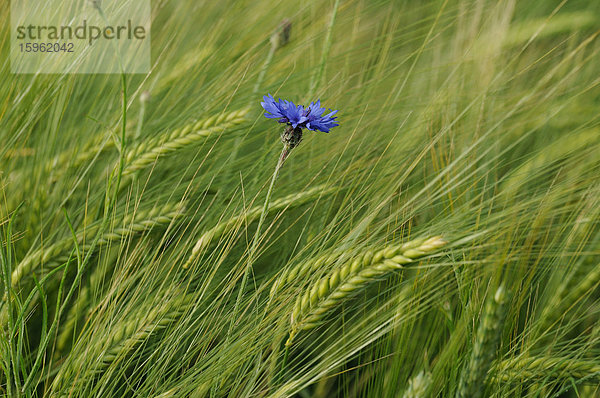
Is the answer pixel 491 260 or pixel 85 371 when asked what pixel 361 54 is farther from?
pixel 85 371

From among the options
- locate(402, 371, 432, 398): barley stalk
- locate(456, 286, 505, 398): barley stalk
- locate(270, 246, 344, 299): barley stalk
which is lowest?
locate(402, 371, 432, 398): barley stalk

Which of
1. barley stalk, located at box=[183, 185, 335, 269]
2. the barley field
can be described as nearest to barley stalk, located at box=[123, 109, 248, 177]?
the barley field

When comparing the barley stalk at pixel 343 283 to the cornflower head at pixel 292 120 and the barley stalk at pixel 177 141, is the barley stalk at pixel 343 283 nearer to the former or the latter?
the cornflower head at pixel 292 120

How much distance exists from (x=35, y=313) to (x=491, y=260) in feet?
2.25

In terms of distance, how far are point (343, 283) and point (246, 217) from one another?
18 centimetres

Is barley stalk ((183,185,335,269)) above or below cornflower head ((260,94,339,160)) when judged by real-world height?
below

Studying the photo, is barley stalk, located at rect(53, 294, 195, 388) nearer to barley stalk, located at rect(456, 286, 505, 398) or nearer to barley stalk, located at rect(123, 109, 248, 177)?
barley stalk, located at rect(123, 109, 248, 177)

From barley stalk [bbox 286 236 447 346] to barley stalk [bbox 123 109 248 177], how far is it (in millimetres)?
286

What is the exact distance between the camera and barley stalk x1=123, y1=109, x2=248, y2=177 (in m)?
0.80

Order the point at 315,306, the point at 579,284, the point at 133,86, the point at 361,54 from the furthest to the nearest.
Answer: the point at 361,54
the point at 133,86
the point at 579,284
the point at 315,306

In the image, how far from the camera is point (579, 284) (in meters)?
0.77

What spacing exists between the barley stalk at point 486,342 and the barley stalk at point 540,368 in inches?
4.1

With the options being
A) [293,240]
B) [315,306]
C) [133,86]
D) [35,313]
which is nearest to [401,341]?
[315,306]

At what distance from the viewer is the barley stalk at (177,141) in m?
0.80
